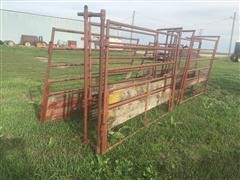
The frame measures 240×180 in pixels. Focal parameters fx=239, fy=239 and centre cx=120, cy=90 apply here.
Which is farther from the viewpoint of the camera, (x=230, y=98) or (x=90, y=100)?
(x=230, y=98)

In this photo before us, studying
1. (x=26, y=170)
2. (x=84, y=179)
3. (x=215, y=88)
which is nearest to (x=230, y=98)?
(x=215, y=88)

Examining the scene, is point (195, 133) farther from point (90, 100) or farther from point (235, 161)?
point (90, 100)

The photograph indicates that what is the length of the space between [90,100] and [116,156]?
48.1 inches

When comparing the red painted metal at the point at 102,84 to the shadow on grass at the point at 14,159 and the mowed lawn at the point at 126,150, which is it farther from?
the shadow on grass at the point at 14,159

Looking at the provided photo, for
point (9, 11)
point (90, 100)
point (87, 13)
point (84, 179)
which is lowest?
point (84, 179)

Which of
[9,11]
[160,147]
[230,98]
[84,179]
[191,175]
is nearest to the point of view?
[84,179]

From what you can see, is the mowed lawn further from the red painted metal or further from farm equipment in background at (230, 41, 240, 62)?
farm equipment in background at (230, 41, 240, 62)

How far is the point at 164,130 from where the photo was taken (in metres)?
4.20

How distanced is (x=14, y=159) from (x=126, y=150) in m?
1.47

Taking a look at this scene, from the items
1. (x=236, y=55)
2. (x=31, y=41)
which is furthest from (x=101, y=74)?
(x=31, y=41)

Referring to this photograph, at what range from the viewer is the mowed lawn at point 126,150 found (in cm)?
289

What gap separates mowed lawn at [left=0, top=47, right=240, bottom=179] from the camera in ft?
9.48

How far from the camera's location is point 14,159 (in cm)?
300

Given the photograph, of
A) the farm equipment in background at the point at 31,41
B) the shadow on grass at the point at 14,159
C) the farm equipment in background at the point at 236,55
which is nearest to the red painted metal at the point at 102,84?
the shadow on grass at the point at 14,159
